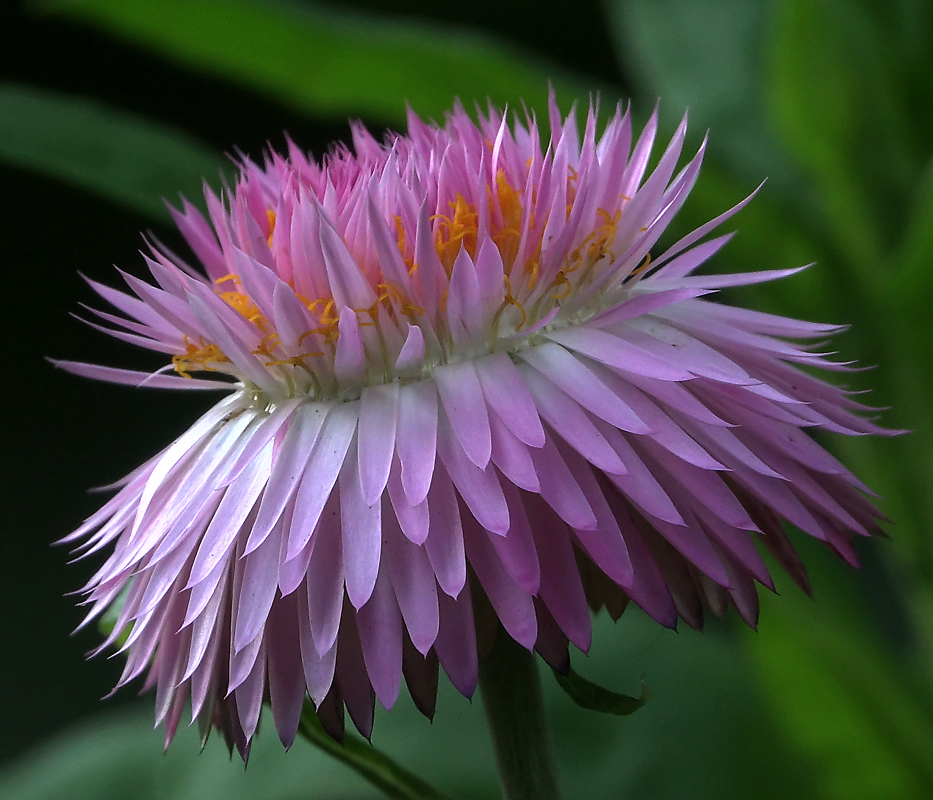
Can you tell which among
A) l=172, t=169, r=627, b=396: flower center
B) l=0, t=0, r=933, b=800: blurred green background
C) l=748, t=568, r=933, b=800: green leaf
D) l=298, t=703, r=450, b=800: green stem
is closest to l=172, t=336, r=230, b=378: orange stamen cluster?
l=172, t=169, r=627, b=396: flower center

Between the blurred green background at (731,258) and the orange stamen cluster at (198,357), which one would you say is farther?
the blurred green background at (731,258)

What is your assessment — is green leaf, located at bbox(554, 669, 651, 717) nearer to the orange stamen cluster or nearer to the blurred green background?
the orange stamen cluster

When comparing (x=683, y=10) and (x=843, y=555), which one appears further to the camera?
(x=683, y=10)

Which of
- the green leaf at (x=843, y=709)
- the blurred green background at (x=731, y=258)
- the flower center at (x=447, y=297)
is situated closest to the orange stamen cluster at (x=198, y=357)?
the flower center at (x=447, y=297)

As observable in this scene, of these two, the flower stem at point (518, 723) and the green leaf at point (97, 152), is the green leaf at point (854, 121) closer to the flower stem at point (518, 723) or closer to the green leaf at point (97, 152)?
the green leaf at point (97, 152)

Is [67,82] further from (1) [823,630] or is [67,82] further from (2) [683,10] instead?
(1) [823,630]

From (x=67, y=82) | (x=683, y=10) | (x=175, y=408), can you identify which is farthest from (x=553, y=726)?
(x=67, y=82)

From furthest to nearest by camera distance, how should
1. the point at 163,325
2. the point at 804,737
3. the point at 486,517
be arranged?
the point at 804,737
the point at 163,325
the point at 486,517

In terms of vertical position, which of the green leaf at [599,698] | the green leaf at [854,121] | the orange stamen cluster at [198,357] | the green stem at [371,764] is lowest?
the green leaf at [599,698]
